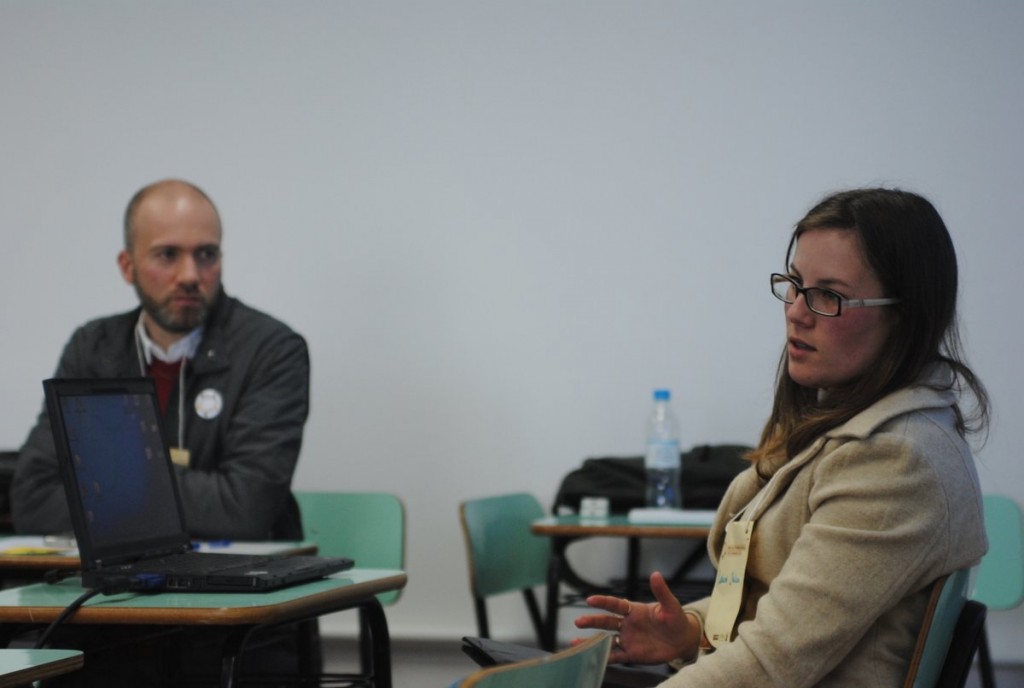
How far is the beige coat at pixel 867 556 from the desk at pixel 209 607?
0.65 meters

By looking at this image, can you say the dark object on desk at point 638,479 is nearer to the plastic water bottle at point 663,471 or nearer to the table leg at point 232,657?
the plastic water bottle at point 663,471

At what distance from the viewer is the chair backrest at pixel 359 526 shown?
11.3ft

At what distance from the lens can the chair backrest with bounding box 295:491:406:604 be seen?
345cm

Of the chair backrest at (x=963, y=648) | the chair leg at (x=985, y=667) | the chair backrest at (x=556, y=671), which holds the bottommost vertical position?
the chair leg at (x=985, y=667)

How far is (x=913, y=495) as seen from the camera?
4.98 feet

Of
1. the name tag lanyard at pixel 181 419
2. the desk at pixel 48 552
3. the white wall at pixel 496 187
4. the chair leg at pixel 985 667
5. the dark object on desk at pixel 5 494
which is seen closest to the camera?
the desk at pixel 48 552

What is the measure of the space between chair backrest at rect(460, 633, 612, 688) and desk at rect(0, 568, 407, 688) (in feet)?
2.54

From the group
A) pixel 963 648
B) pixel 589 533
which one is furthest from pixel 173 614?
pixel 589 533

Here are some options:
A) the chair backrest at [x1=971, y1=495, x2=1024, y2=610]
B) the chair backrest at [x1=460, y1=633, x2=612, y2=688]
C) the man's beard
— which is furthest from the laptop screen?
the chair backrest at [x1=971, y1=495, x2=1024, y2=610]

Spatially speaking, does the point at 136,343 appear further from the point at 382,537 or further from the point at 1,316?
the point at 1,316

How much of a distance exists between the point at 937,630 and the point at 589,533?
1.84 meters

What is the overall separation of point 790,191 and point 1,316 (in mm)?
2986

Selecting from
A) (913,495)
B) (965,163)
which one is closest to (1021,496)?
(965,163)

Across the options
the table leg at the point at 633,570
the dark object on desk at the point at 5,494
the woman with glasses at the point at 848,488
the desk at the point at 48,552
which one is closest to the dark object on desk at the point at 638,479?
the table leg at the point at 633,570
